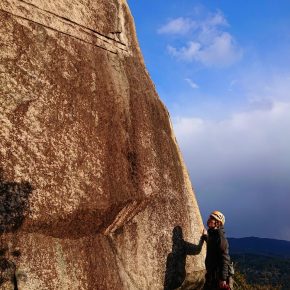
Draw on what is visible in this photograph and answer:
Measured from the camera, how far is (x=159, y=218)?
405 inches

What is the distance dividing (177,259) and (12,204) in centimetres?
488

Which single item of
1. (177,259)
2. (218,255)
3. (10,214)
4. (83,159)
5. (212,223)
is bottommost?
(177,259)

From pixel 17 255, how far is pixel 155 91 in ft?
21.2

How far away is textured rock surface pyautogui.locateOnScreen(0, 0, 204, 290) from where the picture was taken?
752 centimetres

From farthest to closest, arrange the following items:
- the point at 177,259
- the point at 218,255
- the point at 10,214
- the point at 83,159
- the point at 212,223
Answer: the point at 177,259 < the point at 212,223 < the point at 218,255 < the point at 83,159 < the point at 10,214

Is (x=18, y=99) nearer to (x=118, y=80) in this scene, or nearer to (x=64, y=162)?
(x=64, y=162)

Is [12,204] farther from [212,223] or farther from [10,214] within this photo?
[212,223]

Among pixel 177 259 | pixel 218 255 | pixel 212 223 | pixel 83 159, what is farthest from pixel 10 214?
pixel 218 255

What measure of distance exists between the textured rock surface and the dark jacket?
92 centimetres

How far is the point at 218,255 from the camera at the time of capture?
9.91 m

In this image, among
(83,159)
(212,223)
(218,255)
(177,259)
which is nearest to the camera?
(83,159)

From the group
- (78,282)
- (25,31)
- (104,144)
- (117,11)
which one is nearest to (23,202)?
(78,282)

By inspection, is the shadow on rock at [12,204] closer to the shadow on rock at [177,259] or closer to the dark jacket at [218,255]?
the shadow on rock at [177,259]

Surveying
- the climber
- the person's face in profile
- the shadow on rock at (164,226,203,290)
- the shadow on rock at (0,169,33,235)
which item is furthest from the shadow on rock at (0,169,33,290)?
the climber
